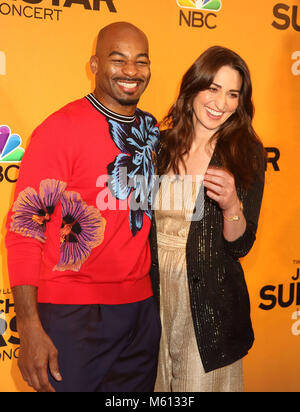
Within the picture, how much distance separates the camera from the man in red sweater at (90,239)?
70.2 inches

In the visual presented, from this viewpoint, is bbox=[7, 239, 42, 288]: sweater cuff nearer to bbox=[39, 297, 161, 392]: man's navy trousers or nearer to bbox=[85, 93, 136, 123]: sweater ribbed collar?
bbox=[39, 297, 161, 392]: man's navy trousers

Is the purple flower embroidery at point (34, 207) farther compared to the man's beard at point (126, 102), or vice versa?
the man's beard at point (126, 102)

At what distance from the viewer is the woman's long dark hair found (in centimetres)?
210

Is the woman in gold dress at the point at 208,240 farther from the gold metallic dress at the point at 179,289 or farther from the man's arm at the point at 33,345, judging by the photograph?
the man's arm at the point at 33,345

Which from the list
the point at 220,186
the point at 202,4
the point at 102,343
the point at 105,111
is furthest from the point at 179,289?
the point at 202,4

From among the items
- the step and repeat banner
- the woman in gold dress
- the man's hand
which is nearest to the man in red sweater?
the man's hand

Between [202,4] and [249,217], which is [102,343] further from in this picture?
[202,4]

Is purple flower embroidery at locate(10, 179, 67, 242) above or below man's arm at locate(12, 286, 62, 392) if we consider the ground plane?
above

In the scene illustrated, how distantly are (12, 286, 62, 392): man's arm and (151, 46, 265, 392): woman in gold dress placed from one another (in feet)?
1.72

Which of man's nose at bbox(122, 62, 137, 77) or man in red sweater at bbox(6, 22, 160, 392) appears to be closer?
man in red sweater at bbox(6, 22, 160, 392)

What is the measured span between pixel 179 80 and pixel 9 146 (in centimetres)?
93

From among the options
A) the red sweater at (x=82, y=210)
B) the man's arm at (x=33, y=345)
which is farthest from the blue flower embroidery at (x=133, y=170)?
the man's arm at (x=33, y=345)

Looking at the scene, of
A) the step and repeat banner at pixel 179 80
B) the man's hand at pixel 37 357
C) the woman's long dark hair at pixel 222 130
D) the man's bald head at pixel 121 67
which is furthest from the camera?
the step and repeat banner at pixel 179 80
